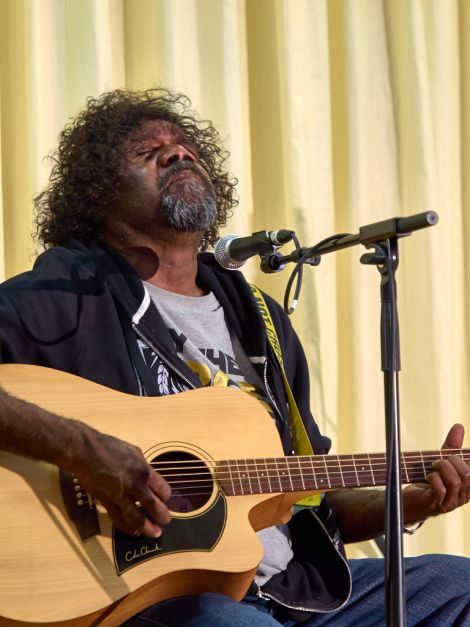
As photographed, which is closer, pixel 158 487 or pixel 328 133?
pixel 158 487

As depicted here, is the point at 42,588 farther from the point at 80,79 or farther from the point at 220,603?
the point at 80,79

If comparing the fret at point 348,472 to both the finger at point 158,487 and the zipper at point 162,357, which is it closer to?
the zipper at point 162,357

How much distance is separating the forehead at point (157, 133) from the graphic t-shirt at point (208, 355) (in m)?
0.47

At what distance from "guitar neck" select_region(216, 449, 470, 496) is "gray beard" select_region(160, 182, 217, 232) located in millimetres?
692

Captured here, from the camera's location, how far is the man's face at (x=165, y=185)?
2432mm

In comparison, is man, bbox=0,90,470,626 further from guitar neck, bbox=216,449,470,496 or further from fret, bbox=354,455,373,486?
fret, bbox=354,455,373,486

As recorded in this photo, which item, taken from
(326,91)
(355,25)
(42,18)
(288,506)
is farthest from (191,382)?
(355,25)

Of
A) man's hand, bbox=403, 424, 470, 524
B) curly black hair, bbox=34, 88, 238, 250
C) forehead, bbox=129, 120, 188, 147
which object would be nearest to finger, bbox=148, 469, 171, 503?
man's hand, bbox=403, 424, 470, 524

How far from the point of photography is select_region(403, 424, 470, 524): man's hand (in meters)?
2.16

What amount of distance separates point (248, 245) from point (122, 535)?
0.60 metres

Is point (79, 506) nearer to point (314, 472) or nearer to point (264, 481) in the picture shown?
point (264, 481)

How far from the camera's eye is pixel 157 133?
2666 millimetres

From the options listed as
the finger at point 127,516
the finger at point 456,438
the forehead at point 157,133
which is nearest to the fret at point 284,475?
the finger at point 127,516

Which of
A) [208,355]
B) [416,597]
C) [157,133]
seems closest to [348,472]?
[416,597]
